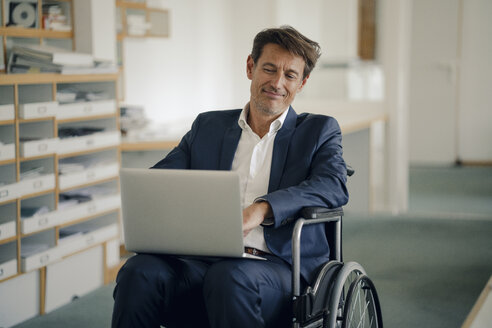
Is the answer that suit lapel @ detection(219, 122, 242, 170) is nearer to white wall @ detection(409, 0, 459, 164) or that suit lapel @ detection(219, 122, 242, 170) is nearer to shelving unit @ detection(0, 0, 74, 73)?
shelving unit @ detection(0, 0, 74, 73)

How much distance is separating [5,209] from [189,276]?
3.94 ft

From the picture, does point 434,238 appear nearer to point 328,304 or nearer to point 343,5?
point 343,5

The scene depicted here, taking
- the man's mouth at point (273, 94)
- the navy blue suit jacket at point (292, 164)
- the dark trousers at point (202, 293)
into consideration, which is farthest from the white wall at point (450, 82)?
the dark trousers at point (202, 293)

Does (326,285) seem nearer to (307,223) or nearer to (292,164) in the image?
(307,223)

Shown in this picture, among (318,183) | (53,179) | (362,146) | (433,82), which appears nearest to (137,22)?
(53,179)

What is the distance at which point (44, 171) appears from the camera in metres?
3.11

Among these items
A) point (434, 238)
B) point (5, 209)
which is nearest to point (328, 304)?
point (5, 209)

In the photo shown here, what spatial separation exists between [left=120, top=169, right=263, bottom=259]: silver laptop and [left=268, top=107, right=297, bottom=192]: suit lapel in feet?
1.15

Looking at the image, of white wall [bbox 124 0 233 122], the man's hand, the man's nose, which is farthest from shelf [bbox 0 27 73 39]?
the man's hand

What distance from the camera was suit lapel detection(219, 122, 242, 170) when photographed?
2217 mm

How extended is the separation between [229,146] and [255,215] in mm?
356

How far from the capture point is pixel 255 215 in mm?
1954

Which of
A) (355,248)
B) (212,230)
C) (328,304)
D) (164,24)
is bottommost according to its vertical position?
(355,248)

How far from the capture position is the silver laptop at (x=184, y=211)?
5.97 feet
